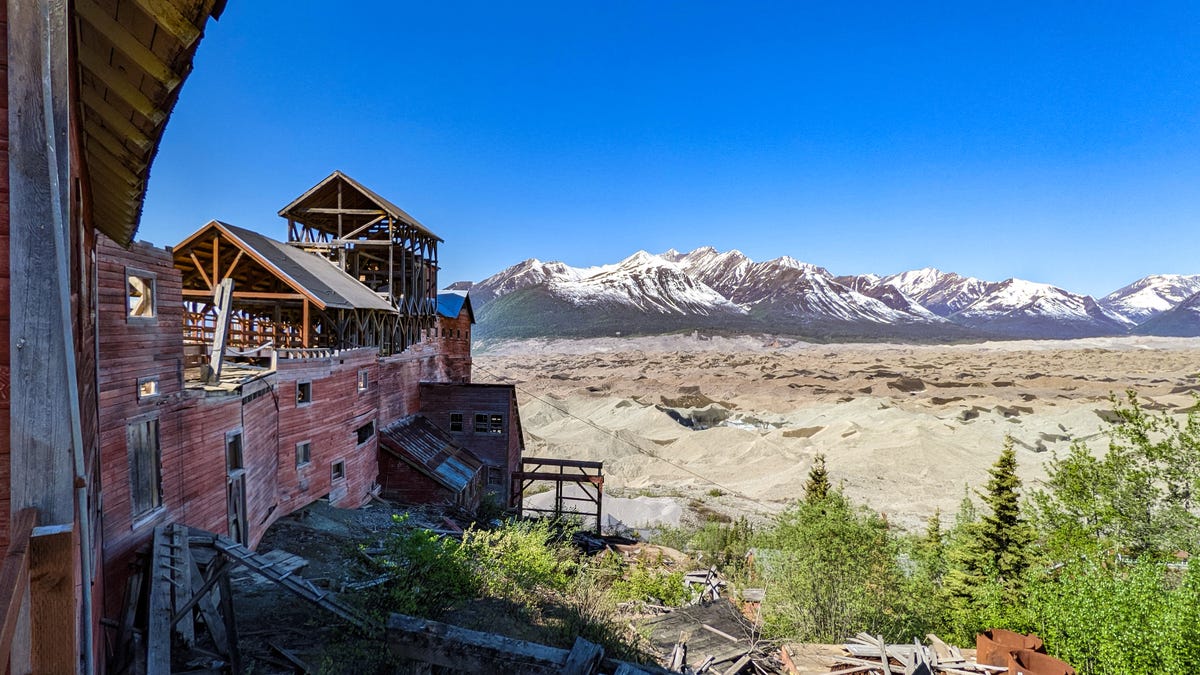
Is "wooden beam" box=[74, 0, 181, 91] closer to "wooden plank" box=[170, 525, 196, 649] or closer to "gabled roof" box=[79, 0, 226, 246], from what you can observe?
"gabled roof" box=[79, 0, 226, 246]

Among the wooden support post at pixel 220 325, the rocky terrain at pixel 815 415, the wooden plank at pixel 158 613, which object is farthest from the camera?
the rocky terrain at pixel 815 415

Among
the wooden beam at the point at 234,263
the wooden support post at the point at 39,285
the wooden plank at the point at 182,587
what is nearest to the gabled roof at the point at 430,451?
the wooden beam at the point at 234,263

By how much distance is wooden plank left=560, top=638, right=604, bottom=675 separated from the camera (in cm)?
732

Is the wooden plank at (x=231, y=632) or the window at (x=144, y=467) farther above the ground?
the window at (x=144, y=467)

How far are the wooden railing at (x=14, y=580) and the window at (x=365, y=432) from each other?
727 inches

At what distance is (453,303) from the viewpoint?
1442 inches

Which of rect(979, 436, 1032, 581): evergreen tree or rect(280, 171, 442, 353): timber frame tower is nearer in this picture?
rect(979, 436, 1032, 581): evergreen tree

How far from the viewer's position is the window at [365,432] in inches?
789

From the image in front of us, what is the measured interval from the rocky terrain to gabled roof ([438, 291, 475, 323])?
18.3m

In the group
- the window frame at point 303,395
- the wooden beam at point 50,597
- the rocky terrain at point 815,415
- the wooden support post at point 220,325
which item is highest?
the wooden support post at point 220,325

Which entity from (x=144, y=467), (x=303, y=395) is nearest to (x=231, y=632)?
(x=144, y=467)

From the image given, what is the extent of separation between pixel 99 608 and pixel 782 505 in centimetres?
3771

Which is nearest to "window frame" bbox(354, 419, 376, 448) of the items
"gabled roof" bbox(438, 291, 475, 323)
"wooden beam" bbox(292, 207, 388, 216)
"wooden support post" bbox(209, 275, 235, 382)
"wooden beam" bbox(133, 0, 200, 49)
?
"wooden support post" bbox(209, 275, 235, 382)

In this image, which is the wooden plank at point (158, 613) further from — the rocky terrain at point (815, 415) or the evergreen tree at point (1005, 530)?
the rocky terrain at point (815, 415)
